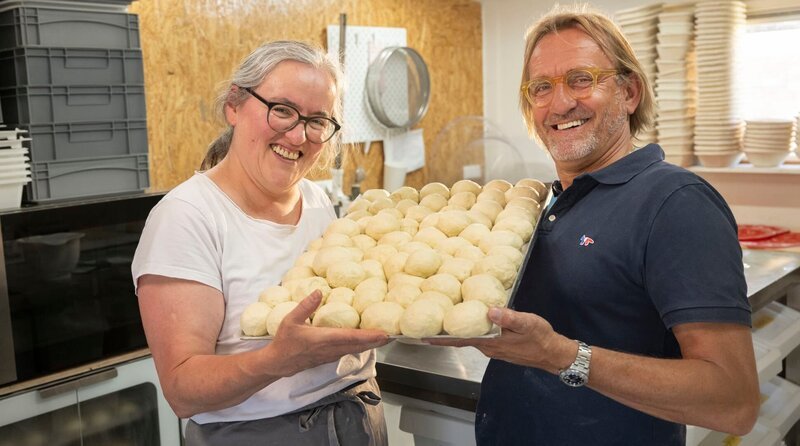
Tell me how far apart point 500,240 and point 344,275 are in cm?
27

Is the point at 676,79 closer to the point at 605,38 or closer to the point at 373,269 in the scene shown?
the point at 605,38

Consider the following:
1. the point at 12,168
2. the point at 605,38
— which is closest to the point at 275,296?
the point at 605,38

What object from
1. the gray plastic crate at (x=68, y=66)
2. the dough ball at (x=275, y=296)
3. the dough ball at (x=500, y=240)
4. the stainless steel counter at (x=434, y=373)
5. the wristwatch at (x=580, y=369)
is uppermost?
the gray plastic crate at (x=68, y=66)

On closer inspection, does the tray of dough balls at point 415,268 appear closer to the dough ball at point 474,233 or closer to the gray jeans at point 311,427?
the dough ball at point 474,233

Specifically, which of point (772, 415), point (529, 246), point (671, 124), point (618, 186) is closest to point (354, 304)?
point (529, 246)

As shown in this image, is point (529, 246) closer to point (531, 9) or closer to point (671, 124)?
point (671, 124)

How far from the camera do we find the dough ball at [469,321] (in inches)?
40.5

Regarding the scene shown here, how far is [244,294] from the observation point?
124 cm

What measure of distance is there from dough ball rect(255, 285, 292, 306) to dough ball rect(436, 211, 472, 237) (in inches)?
12.1

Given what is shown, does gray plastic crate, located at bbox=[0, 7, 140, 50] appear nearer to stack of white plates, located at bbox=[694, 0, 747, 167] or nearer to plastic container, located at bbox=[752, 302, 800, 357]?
plastic container, located at bbox=[752, 302, 800, 357]

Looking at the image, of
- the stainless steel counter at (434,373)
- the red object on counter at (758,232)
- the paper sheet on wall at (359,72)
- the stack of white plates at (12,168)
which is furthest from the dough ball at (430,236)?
the red object on counter at (758,232)

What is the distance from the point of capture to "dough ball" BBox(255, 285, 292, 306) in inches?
45.6

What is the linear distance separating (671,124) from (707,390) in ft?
8.57

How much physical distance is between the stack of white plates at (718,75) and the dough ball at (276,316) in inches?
109
